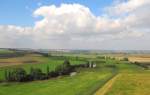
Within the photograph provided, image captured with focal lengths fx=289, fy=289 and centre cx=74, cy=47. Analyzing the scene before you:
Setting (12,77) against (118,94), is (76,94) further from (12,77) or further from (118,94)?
(12,77)

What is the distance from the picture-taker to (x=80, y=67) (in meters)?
167

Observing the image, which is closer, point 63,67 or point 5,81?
point 5,81

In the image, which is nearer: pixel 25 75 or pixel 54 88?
pixel 54 88

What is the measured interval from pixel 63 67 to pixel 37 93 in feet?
267

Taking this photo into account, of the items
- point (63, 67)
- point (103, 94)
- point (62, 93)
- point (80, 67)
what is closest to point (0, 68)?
point (63, 67)

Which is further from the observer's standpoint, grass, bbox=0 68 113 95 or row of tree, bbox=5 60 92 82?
row of tree, bbox=5 60 92 82

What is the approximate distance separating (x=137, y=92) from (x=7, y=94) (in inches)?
1286

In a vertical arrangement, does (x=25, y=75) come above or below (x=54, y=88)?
above

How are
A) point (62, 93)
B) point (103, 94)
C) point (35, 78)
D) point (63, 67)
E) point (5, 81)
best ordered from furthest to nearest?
point (63, 67) < point (35, 78) < point (5, 81) < point (62, 93) < point (103, 94)

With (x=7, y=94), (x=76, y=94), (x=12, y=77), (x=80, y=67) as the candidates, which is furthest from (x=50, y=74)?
(x=76, y=94)

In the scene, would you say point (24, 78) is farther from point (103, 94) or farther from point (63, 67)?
point (103, 94)

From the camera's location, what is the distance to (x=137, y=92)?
65438 millimetres

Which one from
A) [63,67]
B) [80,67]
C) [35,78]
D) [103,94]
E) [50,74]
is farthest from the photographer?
[80,67]

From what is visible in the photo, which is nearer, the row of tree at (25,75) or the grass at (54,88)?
the grass at (54,88)
